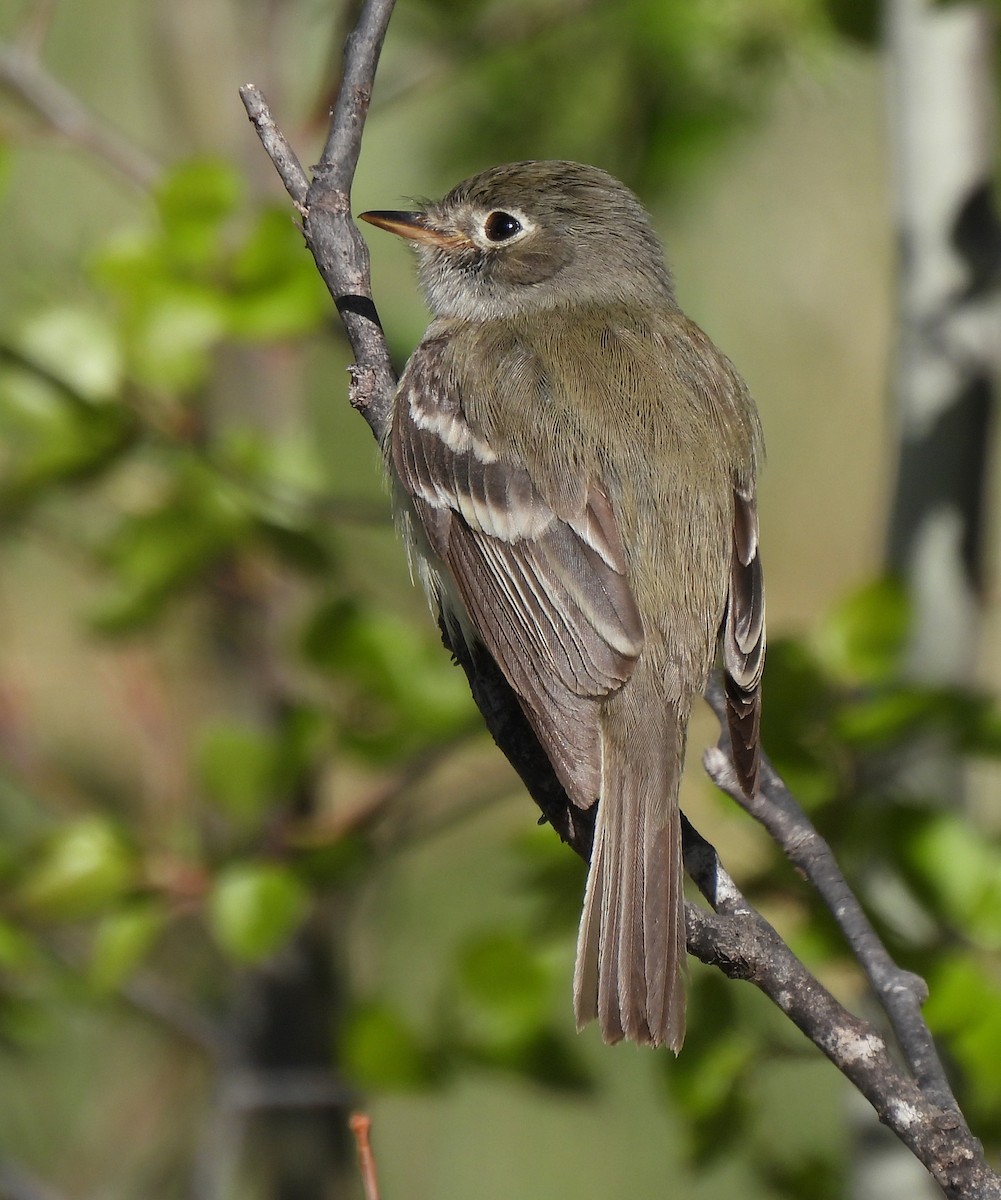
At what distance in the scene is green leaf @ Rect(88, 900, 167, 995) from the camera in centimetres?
310

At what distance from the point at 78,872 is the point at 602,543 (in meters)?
1.32

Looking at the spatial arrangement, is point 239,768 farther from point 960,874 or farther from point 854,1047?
point 854,1047

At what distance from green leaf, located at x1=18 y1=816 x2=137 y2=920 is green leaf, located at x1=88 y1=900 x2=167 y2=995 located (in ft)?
0.19

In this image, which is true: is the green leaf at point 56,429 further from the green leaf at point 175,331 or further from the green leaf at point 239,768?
the green leaf at point 239,768

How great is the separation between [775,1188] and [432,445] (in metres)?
1.89

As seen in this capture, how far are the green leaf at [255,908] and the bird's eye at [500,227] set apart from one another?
1.50m

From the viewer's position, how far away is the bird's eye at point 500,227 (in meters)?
3.50

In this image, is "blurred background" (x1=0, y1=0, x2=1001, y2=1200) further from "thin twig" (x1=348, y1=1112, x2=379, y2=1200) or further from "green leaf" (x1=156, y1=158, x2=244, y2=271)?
"thin twig" (x1=348, y1=1112, x2=379, y2=1200)

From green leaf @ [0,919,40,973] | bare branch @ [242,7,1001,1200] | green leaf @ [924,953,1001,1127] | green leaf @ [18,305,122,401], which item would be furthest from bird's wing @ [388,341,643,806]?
green leaf @ [0,919,40,973]

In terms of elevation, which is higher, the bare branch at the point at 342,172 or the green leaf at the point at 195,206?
the green leaf at the point at 195,206

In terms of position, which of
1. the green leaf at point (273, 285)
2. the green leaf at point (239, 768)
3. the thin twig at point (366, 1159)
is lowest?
the thin twig at point (366, 1159)

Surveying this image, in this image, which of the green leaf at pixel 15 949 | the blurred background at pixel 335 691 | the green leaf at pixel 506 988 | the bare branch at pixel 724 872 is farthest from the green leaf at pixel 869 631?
the green leaf at pixel 15 949

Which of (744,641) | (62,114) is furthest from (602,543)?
(62,114)

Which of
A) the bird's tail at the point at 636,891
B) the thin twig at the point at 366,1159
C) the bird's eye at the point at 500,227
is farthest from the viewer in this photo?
the bird's eye at the point at 500,227
